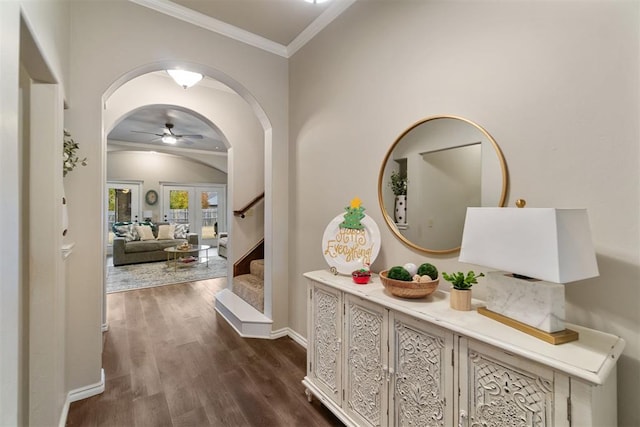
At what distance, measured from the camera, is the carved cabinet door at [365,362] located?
1.46 metres

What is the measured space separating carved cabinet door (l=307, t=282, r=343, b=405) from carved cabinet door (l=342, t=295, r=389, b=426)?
0.23 feet

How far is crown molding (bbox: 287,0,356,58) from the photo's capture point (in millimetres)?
2318

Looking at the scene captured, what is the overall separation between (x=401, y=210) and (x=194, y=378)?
81.1 inches

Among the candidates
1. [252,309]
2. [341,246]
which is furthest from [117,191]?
[341,246]

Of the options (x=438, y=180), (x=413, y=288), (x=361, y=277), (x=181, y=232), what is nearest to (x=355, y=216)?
(x=361, y=277)

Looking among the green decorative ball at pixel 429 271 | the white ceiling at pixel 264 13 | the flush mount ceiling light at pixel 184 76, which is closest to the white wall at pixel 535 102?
the green decorative ball at pixel 429 271

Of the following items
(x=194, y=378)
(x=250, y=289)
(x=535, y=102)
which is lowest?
(x=194, y=378)

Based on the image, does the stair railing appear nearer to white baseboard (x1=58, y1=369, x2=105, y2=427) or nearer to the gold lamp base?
white baseboard (x1=58, y1=369, x2=105, y2=427)

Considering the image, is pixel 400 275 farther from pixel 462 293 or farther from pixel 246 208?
pixel 246 208

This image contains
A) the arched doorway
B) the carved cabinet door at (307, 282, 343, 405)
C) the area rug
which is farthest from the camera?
the area rug

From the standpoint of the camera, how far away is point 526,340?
1.01m

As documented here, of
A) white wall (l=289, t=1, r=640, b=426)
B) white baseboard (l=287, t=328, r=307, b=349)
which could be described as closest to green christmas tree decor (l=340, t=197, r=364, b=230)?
white wall (l=289, t=1, r=640, b=426)

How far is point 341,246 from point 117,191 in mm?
9207

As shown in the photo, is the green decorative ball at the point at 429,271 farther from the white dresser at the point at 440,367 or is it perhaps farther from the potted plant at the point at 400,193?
the potted plant at the point at 400,193
